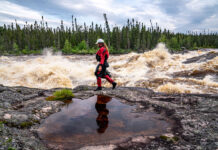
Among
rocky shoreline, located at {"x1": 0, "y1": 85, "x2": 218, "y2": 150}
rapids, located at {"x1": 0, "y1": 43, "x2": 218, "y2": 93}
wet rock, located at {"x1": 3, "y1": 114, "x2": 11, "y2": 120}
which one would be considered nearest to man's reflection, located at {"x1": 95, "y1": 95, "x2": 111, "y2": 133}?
rocky shoreline, located at {"x1": 0, "y1": 85, "x2": 218, "y2": 150}

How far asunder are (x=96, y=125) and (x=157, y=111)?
80.0 inches

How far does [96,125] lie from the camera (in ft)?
14.0

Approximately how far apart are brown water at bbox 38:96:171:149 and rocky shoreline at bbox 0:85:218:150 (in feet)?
0.72

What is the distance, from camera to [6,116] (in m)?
4.18

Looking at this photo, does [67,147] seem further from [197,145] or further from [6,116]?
[197,145]

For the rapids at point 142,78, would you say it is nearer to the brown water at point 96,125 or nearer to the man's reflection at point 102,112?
the man's reflection at point 102,112

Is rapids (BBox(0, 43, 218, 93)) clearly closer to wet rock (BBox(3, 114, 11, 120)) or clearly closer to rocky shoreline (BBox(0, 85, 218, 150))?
rocky shoreline (BBox(0, 85, 218, 150))

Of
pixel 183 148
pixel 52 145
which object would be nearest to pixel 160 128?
pixel 183 148

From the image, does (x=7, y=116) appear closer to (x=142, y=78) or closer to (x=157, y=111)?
(x=157, y=111)

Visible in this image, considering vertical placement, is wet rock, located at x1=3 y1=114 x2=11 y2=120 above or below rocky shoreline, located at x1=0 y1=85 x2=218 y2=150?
above

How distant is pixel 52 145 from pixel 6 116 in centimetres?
164

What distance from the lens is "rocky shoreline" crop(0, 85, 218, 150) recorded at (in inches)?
129

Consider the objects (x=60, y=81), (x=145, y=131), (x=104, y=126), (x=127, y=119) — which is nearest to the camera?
(x=145, y=131)

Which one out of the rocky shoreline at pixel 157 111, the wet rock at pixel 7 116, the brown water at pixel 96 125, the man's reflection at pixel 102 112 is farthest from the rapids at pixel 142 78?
the wet rock at pixel 7 116
